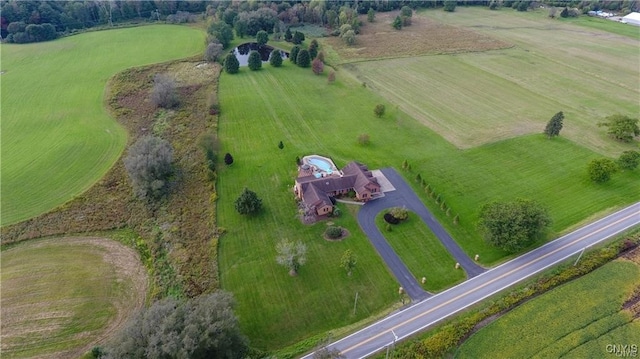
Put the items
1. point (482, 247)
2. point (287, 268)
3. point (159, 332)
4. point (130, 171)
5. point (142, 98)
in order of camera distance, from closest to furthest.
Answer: point (159, 332) → point (287, 268) → point (482, 247) → point (130, 171) → point (142, 98)

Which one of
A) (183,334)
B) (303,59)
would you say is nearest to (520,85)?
(303,59)

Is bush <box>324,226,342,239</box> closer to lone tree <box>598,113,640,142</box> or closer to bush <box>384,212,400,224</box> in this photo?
bush <box>384,212,400,224</box>

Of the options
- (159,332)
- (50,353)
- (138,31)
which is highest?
(138,31)

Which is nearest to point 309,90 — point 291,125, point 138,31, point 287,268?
point 291,125

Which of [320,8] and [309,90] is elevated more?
[320,8]

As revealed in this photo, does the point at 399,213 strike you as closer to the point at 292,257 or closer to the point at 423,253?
the point at 423,253

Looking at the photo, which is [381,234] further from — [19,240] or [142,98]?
[142,98]
